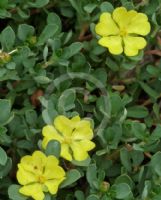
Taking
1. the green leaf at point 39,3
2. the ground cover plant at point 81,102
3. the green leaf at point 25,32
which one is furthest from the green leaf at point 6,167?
the green leaf at point 39,3

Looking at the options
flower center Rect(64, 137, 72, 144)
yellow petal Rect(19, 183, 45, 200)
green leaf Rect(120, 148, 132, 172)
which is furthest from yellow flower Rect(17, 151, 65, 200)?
green leaf Rect(120, 148, 132, 172)

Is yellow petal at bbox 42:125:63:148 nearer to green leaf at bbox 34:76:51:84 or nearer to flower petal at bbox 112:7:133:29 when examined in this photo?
green leaf at bbox 34:76:51:84

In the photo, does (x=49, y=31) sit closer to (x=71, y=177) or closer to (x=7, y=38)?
(x=7, y=38)

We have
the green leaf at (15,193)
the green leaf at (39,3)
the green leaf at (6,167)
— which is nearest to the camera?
the green leaf at (15,193)

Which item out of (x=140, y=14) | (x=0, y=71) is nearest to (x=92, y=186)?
(x=0, y=71)

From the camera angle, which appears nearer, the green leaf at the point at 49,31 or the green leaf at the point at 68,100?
the green leaf at the point at 68,100

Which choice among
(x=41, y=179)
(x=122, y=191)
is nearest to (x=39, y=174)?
(x=41, y=179)

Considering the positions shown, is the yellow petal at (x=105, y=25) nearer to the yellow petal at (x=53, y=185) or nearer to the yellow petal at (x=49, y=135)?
the yellow petal at (x=49, y=135)
